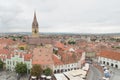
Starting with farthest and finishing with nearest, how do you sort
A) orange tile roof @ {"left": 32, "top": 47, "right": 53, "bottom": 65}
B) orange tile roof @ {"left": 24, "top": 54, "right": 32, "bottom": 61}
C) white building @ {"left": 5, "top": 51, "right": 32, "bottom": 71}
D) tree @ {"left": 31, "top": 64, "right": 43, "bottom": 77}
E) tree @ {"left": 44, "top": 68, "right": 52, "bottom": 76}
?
1. orange tile roof @ {"left": 24, "top": 54, "right": 32, "bottom": 61}
2. white building @ {"left": 5, "top": 51, "right": 32, "bottom": 71}
3. orange tile roof @ {"left": 32, "top": 47, "right": 53, "bottom": 65}
4. tree @ {"left": 44, "top": 68, "right": 52, "bottom": 76}
5. tree @ {"left": 31, "top": 64, "right": 43, "bottom": 77}

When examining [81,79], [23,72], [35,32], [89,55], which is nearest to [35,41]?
[35,32]

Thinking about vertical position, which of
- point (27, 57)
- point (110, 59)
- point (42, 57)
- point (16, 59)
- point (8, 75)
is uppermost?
point (42, 57)

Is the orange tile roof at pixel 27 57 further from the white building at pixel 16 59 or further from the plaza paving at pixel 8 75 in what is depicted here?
the plaza paving at pixel 8 75

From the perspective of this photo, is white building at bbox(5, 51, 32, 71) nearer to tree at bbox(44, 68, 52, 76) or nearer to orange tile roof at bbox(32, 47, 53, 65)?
orange tile roof at bbox(32, 47, 53, 65)

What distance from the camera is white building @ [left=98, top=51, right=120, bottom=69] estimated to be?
6501 centimetres

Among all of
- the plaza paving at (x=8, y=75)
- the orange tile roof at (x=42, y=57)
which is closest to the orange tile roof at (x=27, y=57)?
the orange tile roof at (x=42, y=57)

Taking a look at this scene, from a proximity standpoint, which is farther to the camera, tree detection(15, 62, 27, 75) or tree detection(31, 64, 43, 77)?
tree detection(15, 62, 27, 75)

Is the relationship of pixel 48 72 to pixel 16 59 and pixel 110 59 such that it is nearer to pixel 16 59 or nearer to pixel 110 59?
pixel 16 59

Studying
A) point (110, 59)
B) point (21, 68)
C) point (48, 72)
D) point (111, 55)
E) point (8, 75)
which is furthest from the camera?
point (111, 55)

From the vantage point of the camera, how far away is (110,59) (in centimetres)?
6744

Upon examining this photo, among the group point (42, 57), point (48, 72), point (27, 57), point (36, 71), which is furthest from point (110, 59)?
point (36, 71)

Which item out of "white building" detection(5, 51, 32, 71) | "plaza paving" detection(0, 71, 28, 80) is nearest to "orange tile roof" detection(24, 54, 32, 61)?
"white building" detection(5, 51, 32, 71)

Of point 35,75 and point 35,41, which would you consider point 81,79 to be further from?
point 35,41

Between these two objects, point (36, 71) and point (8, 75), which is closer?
point (36, 71)
